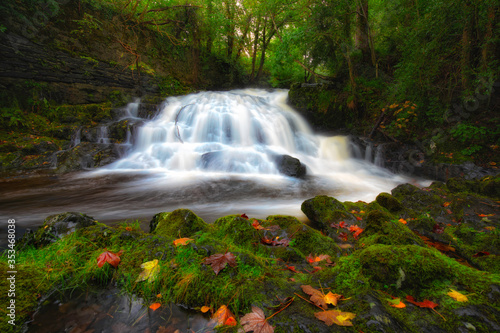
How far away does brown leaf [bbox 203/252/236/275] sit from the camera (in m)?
1.51

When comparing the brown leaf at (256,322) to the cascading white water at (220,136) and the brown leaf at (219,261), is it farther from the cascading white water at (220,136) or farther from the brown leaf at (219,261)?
the cascading white water at (220,136)

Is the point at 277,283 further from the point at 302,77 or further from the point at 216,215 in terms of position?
the point at 302,77

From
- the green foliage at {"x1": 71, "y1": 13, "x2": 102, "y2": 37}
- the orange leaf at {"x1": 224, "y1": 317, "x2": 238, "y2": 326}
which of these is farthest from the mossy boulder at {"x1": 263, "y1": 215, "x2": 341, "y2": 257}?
the green foliage at {"x1": 71, "y1": 13, "x2": 102, "y2": 37}

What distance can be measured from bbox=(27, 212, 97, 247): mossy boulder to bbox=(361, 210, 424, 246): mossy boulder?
10.3 feet

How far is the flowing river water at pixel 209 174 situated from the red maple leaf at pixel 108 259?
2.76 metres

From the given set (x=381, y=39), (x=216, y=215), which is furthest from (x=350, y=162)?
(x=381, y=39)

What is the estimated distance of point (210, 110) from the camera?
1212cm

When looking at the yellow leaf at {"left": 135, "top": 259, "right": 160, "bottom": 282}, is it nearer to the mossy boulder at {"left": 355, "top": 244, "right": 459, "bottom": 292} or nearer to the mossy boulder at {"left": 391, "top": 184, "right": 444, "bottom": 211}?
the mossy boulder at {"left": 355, "top": 244, "right": 459, "bottom": 292}

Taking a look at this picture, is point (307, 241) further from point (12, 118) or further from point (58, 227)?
point (12, 118)

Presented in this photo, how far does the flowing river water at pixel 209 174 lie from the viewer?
493cm

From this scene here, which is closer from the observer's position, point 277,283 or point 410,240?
point 277,283

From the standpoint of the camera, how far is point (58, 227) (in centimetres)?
220

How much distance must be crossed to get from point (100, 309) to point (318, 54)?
13.7 metres

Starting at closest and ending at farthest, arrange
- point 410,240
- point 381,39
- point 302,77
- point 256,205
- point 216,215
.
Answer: point 410,240
point 216,215
point 256,205
point 381,39
point 302,77
